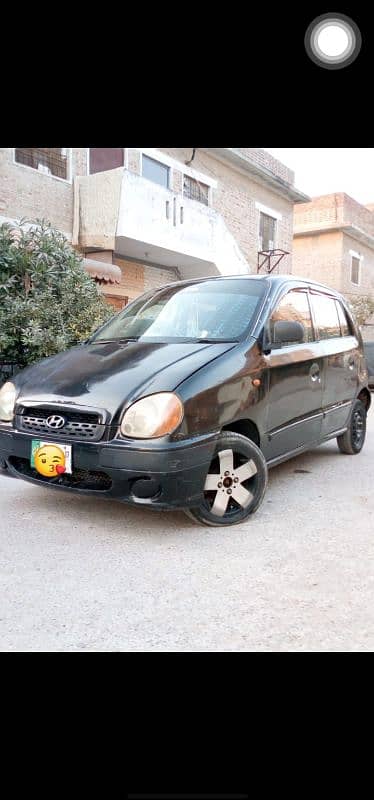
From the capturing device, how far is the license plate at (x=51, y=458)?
3557 millimetres

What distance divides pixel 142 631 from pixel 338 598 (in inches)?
38.8

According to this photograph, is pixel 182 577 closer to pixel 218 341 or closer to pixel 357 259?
pixel 218 341

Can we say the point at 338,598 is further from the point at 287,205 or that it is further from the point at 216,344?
the point at 287,205

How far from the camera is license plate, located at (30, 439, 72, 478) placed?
3.56 meters

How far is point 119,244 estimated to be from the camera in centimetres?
1274

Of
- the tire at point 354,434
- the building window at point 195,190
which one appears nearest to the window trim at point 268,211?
the building window at point 195,190

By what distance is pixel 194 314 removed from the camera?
180 inches

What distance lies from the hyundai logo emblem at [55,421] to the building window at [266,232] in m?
16.3

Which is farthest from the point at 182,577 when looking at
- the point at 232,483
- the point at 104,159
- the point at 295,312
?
the point at 104,159
